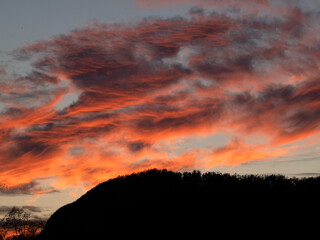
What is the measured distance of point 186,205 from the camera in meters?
25.2

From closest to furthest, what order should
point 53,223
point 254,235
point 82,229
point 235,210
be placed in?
point 254,235 < point 235,210 < point 82,229 < point 53,223

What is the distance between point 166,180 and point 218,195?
13.6ft

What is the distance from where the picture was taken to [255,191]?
84.5 feet

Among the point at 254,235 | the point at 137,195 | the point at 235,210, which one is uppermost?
A: the point at 137,195

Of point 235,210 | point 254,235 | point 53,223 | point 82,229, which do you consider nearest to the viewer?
point 254,235

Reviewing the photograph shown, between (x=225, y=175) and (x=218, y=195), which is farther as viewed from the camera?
(x=225, y=175)

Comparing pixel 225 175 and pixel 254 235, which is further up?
pixel 225 175

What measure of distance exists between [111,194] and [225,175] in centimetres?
863

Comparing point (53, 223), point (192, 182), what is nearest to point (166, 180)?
point (192, 182)

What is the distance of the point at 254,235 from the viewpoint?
2292cm

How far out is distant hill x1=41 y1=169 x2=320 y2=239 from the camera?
23984 millimetres

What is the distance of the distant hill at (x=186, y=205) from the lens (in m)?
24.0

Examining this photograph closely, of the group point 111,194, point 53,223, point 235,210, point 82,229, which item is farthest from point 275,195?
point 53,223

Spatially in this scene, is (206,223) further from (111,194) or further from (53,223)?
(53,223)
